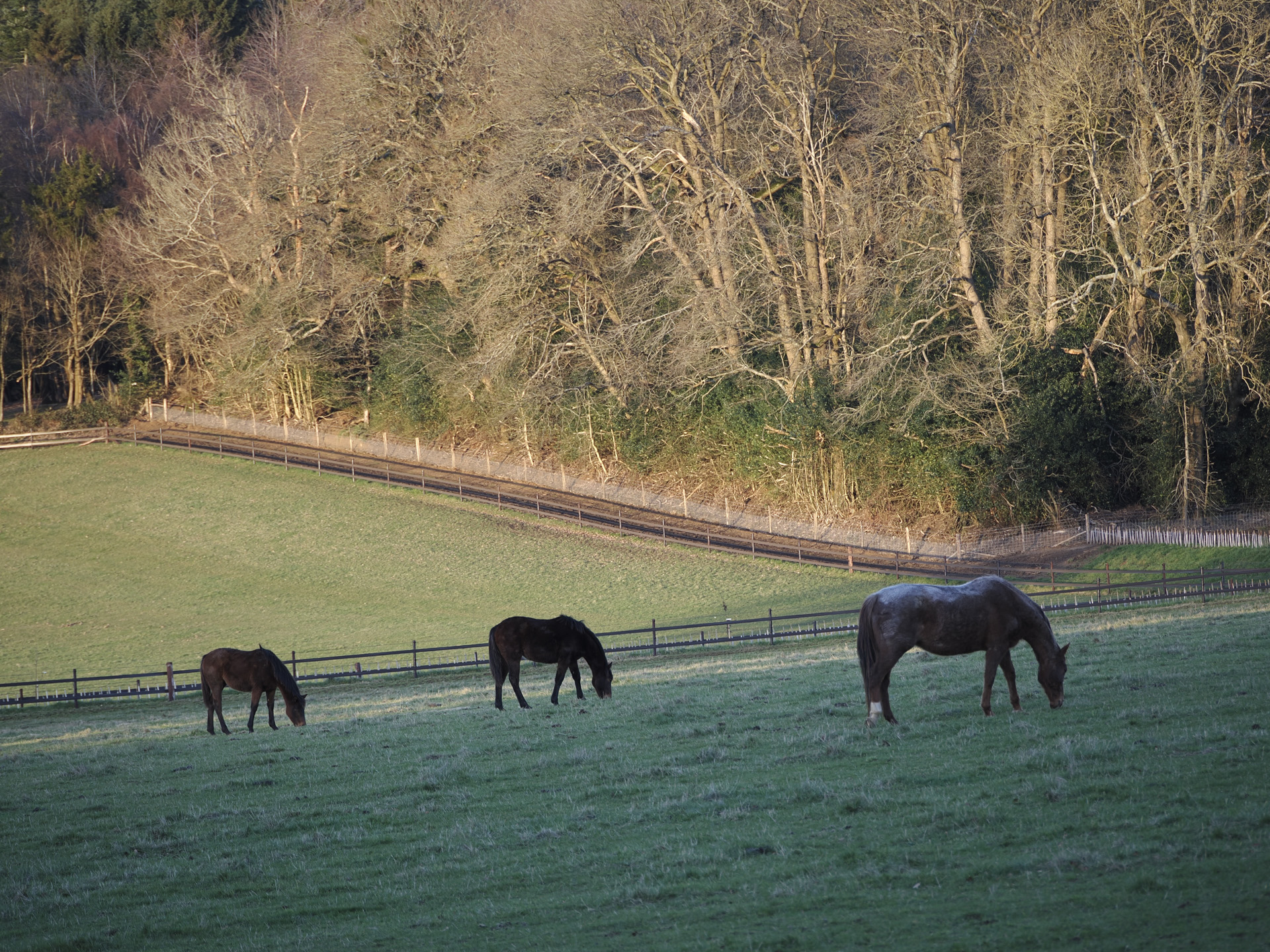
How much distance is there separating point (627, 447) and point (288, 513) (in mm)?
14597

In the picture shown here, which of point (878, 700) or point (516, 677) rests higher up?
point (516, 677)

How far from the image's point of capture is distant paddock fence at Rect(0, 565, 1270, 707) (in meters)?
25.8

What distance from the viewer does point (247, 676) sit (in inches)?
693

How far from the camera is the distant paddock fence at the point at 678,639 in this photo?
1016 inches

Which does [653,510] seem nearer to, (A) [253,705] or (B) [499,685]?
(B) [499,685]

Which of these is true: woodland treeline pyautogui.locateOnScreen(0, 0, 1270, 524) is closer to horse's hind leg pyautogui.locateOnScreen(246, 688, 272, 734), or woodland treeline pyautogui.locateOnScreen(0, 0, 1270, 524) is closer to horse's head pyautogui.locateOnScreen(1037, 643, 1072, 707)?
horse's head pyautogui.locateOnScreen(1037, 643, 1072, 707)

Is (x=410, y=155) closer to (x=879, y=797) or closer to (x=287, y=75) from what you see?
(x=287, y=75)

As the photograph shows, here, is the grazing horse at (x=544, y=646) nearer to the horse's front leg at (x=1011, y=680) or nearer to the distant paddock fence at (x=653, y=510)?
the horse's front leg at (x=1011, y=680)

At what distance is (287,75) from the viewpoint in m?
69.1

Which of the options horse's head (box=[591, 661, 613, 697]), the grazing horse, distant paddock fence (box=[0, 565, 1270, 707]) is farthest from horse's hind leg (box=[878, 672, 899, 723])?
distant paddock fence (box=[0, 565, 1270, 707])

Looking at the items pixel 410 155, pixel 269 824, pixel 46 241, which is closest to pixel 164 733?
pixel 269 824

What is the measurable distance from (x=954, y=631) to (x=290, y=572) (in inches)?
1359

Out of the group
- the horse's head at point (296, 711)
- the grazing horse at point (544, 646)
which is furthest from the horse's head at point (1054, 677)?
the horse's head at point (296, 711)

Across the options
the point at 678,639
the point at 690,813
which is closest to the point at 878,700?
the point at 690,813
